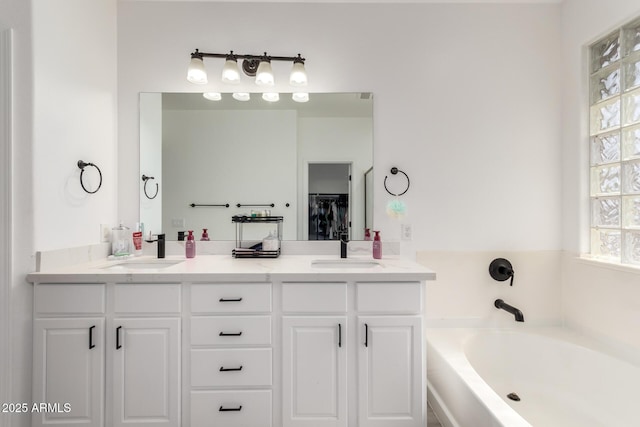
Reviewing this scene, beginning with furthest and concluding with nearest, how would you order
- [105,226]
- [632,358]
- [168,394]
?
[105,226] → [632,358] → [168,394]

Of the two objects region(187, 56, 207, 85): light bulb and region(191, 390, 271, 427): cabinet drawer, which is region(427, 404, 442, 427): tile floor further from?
region(187, 56, 207, 85): light bulb

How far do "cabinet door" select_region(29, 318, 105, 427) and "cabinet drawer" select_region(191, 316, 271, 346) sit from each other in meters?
0.47

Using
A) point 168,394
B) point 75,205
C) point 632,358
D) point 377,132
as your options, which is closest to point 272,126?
point 377,132

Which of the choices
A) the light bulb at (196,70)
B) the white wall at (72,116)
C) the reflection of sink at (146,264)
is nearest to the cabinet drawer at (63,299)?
the white wall at (72,116)

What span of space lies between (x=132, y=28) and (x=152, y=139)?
0.76 metres

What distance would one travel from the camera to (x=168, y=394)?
4.91 ft

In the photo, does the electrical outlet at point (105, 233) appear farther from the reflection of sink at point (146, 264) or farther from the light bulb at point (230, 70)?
the light bulb at point (230, 70)

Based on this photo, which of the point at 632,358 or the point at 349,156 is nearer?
the point at 632,358

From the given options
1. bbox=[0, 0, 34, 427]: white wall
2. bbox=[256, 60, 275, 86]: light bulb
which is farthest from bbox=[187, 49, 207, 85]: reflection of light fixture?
bbox=[0, 0, 34, 427]: white wall

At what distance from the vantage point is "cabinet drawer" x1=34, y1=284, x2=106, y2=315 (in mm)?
1481

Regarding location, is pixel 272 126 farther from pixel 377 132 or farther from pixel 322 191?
pixel 377 132

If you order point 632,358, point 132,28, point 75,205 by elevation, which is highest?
point 132,28

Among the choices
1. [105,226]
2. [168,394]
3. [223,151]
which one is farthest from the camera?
[223,151]

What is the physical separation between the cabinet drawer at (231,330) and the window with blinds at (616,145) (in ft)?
6.59
